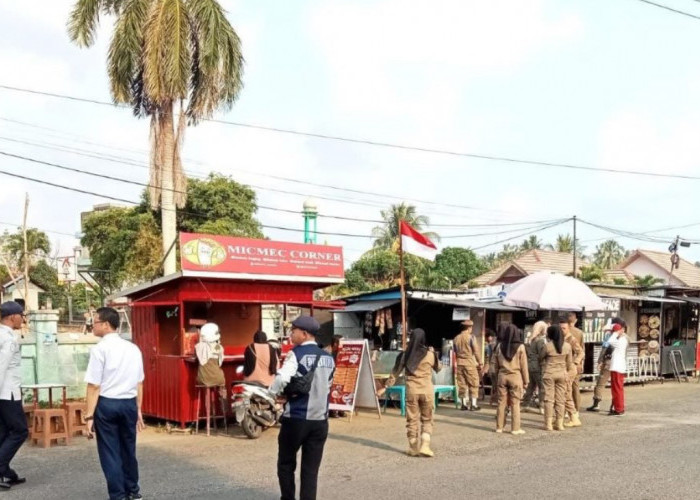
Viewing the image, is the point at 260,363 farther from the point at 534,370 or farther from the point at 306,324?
the point at 534,370

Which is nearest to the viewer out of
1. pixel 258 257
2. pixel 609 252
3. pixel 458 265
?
pixel 258 257

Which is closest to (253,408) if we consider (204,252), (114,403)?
(204,252)

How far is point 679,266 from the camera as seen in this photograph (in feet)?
121

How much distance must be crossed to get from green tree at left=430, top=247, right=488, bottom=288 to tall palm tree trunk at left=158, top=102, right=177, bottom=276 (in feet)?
93.2

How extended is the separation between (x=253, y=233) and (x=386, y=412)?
66.4ft

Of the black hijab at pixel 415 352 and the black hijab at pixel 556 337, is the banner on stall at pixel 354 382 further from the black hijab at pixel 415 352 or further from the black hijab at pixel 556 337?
the black hijab at pixel 415 352

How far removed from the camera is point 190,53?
18.6 metres

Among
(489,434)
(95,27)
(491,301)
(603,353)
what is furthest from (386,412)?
(95,27)

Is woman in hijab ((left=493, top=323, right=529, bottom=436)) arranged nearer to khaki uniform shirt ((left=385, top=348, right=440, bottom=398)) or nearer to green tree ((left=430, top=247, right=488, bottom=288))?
khaki uniform shirt ((left=385, top=348, right=440, bottom=398))

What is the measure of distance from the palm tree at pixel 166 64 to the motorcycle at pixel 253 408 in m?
8.03

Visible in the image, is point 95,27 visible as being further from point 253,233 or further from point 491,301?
point 253,233

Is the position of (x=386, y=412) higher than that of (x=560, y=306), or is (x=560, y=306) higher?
(x=560, y=306)

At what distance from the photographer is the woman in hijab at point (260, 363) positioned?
420 inches

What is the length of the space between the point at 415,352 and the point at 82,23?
551 inches
